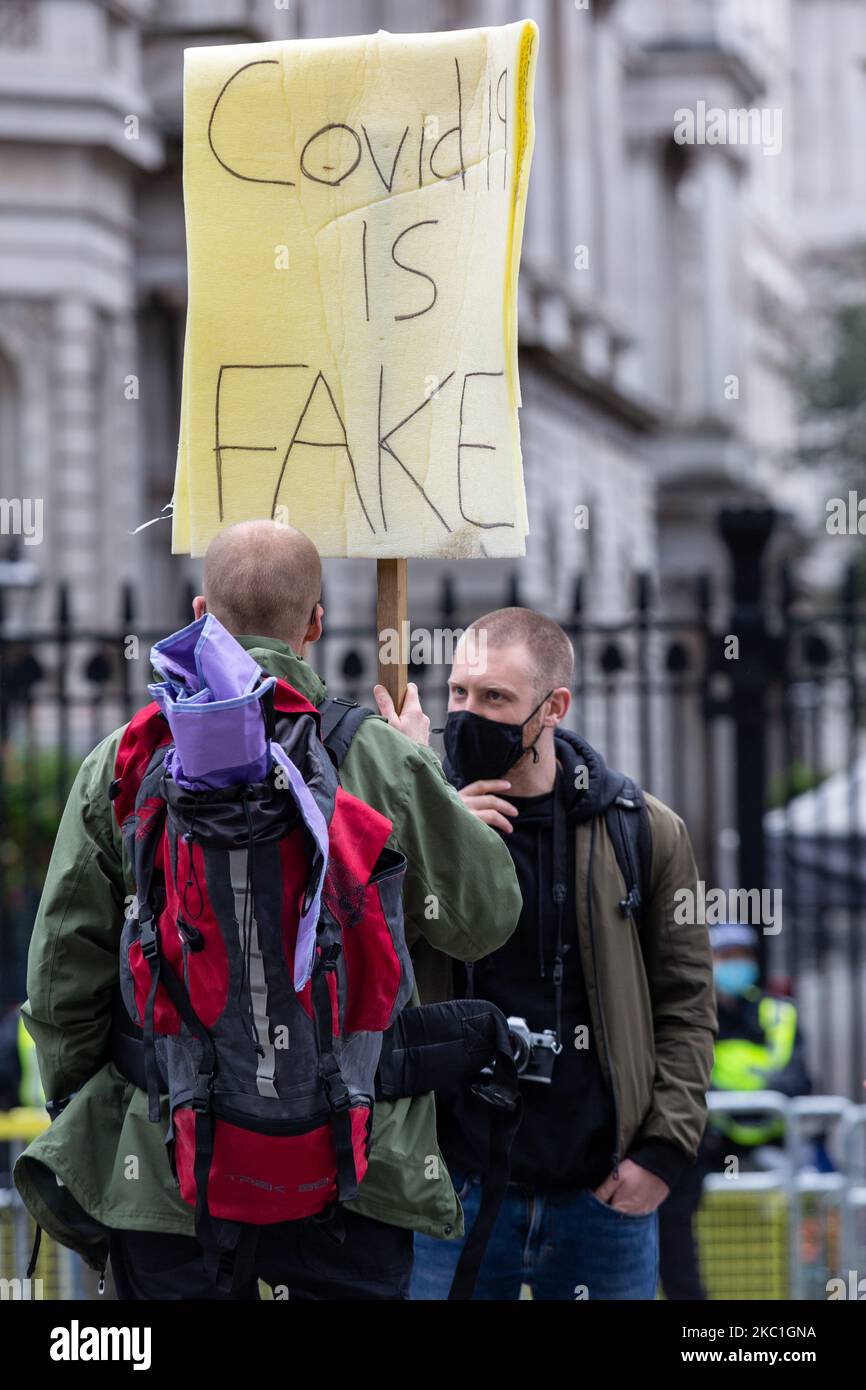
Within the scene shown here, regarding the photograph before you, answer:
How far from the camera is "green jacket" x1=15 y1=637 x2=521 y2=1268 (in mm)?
3439

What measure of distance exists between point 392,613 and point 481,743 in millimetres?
337

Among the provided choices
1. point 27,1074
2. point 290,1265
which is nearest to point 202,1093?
point 290,1265

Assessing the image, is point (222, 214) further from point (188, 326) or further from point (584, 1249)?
point (584, 1249)

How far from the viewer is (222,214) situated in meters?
4.00

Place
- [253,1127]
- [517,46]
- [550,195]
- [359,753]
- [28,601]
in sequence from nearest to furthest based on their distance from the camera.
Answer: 1. [253,1127]
2. [359,753]
3. [517,46]
4. [28,601]
5. [550,195]

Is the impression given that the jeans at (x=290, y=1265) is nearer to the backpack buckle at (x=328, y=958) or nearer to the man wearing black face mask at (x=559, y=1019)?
the backpack buckle at (x=328, y=958)

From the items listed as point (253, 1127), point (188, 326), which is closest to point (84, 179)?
point (188, 326)

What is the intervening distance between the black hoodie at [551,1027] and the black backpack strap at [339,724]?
66 cm

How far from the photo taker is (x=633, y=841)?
4.22 metres

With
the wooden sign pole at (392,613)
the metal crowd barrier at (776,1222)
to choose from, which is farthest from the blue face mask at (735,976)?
the wooden sign pole at (392,613)

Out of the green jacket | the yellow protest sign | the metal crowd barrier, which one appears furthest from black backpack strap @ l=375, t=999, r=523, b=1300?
the metal crowd barrier

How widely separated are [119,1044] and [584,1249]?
1141mm

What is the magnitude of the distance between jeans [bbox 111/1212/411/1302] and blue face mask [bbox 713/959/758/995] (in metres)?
5.67

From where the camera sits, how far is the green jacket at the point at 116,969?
344 centimetres
